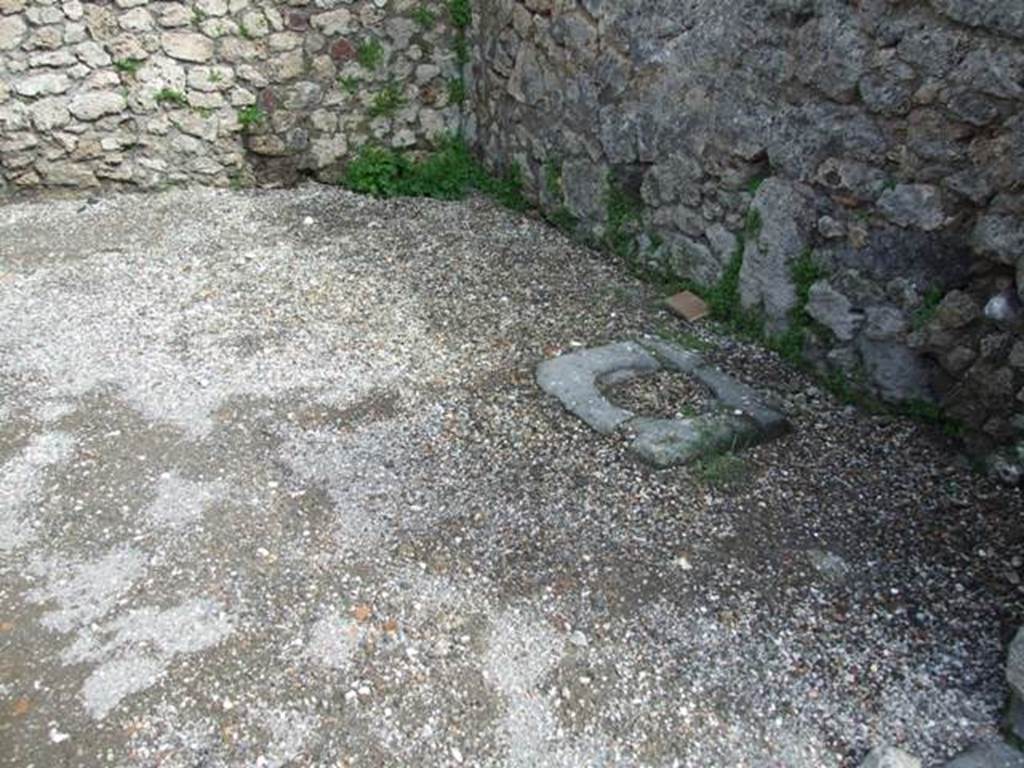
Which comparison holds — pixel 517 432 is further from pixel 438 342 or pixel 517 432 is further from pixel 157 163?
pixel 157 163

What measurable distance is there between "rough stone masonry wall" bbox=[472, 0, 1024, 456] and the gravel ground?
0.31m

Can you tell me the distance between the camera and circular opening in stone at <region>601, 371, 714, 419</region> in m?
3.60

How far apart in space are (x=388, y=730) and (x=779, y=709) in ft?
3.19

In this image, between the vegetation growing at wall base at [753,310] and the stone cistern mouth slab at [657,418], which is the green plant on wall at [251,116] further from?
the stone cistern mouth slab at [657,418]

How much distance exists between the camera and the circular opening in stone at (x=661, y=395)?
3.60 metres

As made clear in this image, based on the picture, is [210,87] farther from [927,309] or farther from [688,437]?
[927,309]

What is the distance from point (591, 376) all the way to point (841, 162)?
1.17m

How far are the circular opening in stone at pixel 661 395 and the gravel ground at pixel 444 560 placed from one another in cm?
4

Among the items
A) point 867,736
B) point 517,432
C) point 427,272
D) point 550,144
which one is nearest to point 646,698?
point 867,736

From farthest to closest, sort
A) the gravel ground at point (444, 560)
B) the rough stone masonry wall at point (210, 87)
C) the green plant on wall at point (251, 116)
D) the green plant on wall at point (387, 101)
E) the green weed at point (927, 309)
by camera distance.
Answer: the green plant on wall at point (387, 101), the green plant on wall at point (251, 116), the rough stone masonry wall at point (210, 87), the green weed at point (927, 309), the gravel ground at point (444, 560)

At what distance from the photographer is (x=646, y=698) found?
251 cm

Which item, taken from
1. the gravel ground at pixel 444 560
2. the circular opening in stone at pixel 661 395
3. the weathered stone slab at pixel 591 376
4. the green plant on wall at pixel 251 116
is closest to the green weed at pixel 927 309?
the gravel ground at pixel 444 560

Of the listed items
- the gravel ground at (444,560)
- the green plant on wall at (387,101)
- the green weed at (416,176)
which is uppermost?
the green plant on wall at (387,101)

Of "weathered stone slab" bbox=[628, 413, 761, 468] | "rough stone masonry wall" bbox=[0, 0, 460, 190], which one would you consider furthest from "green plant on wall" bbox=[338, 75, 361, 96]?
"weathered stone slab" bbox=[628, 413, 761, 468]
